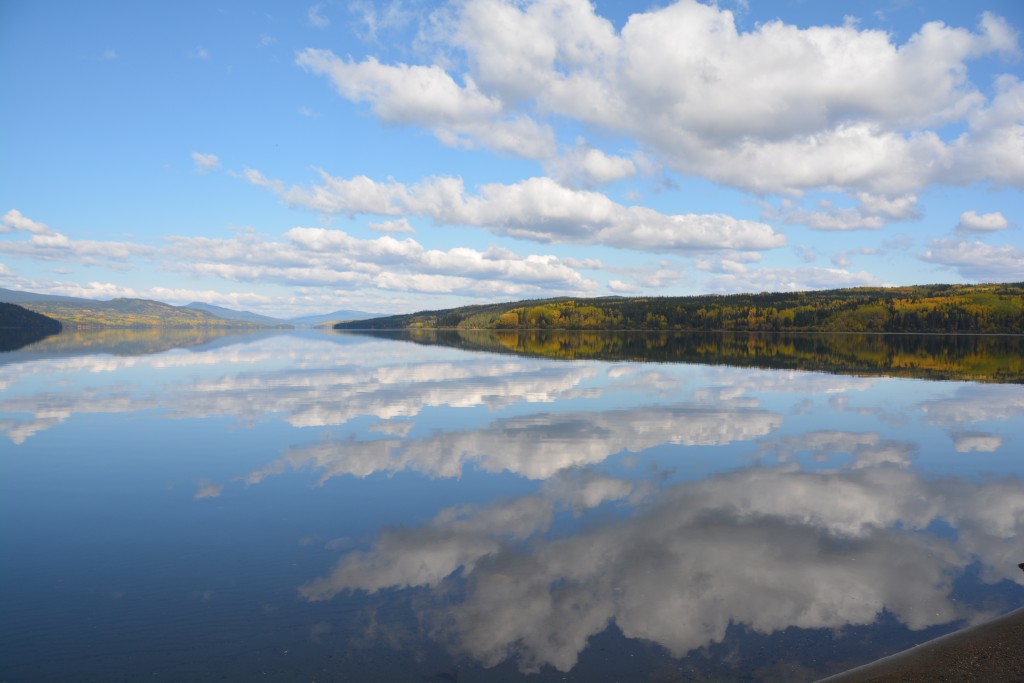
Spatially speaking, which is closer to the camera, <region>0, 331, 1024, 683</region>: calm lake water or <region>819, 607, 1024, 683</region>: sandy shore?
<region>819, 607, 1024, 683</region>: sandy shore

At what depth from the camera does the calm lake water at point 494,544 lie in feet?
30.6

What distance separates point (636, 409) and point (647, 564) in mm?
22121

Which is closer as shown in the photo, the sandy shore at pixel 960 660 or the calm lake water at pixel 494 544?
the sandy shore at pixel 960 660

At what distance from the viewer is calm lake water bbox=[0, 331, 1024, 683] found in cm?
933

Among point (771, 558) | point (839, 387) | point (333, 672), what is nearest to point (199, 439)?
point (333, 672)

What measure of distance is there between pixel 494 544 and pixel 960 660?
27.7 ft

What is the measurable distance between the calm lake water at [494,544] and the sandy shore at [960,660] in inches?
16.2

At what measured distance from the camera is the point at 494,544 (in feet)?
44.6

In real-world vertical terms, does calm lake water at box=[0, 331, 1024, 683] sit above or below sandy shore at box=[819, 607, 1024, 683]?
below

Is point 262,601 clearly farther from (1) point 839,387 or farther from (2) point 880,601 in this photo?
(1) point 839,387

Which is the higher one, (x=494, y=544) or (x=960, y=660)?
(x=960, y=660)

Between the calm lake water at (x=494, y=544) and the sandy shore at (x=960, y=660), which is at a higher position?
the sandy shore at (x=960, y=660)

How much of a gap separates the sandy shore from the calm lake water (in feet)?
1.35

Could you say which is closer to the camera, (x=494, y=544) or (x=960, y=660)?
(x=960, y=660)
